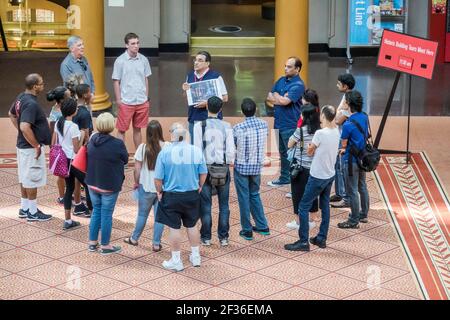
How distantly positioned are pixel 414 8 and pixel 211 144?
423 inches

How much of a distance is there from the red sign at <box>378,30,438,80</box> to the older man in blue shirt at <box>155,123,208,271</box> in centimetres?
430

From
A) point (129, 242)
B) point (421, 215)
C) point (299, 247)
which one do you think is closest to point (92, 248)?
point (129, 242)

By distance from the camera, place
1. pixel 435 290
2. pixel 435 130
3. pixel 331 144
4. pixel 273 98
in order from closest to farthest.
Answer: pixel 435 290 < pixel 331 144 < pixel 273 98 < pixel 435 130

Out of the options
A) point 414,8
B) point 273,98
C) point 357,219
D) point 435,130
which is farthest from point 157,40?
point 357,219

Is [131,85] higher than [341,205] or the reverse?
higher

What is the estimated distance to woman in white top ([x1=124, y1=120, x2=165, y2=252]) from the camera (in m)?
10.2

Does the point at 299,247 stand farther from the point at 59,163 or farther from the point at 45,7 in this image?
the point at 45,7

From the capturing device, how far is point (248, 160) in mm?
10703

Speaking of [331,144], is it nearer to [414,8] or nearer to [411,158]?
[411,158]

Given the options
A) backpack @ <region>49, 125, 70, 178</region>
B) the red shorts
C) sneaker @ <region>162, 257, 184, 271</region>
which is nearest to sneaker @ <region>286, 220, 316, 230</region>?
sneaker @ <region>162, 257, 184, 271</region>

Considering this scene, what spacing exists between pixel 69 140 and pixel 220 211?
174 centimetres

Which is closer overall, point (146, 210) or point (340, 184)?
point (146, 210)

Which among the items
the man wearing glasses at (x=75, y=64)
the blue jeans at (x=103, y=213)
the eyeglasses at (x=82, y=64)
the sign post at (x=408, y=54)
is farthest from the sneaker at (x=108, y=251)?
the sign post at (x=408, y=54)

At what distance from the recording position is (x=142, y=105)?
13492 millimetres
